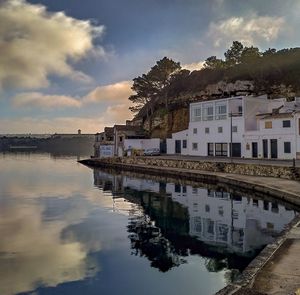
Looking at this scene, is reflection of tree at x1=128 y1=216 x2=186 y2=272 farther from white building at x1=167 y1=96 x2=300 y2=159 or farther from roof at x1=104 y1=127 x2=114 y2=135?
roof at x1=104 y1=127 x2=114 y2=135

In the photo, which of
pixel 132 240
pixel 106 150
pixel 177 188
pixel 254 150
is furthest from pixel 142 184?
pixel 106 150

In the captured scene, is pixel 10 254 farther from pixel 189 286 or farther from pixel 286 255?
pixel 286 255

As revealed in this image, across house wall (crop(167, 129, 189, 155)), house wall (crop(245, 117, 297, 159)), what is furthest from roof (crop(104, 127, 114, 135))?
house wall (crop(245, 117, 297, 159))

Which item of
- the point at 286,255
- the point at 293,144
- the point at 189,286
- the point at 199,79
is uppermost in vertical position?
the point at 199,79

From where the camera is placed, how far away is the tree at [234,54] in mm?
87750

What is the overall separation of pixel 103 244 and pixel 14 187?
29.7m

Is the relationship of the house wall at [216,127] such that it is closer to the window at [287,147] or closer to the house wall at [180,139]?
the house wall at [180,139]

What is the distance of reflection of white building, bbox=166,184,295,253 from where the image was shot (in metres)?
19.5

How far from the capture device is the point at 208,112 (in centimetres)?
5916

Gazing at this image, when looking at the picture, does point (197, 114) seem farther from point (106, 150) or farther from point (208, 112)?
point (106, 150)

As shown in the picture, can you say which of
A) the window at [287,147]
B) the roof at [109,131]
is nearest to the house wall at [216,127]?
the window at [287,147]

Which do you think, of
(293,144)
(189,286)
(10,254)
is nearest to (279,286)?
(189,286)

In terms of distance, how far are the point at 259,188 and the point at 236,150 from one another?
2149 cm

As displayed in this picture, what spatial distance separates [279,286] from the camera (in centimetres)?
983
